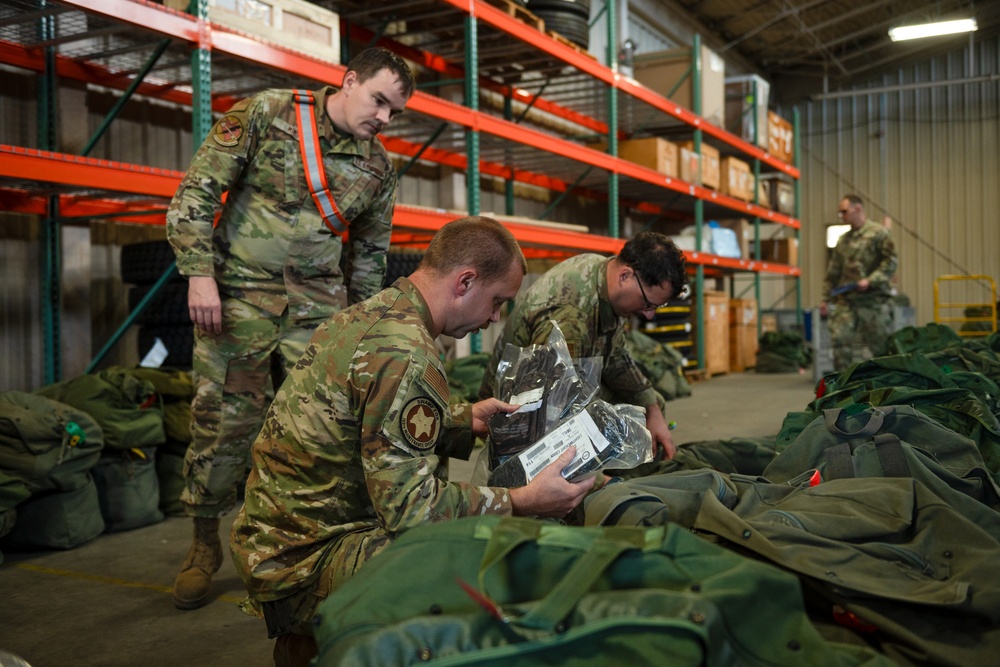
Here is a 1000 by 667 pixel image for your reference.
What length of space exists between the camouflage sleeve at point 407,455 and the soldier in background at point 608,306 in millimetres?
1139

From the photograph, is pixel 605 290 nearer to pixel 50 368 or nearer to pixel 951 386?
pixel 951 386

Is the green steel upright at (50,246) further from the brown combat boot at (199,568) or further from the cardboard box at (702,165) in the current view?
the cardboard box at (702,165)

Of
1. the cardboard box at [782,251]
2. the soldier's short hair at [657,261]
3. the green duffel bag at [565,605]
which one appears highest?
the cardboard box at [782,251]

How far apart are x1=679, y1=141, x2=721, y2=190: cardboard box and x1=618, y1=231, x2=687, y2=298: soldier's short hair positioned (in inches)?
A: 288

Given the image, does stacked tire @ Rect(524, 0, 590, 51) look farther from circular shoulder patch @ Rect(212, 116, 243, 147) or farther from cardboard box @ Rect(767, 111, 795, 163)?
cardboard box @ Rect(767, 111, 795, 163)

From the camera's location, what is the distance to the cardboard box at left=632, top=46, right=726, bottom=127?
10.3m

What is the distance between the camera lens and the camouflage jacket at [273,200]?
272 centimetres

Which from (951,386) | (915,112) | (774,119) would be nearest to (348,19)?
(951,386)

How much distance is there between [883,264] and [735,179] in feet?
13.7

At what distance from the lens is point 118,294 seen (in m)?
5.55

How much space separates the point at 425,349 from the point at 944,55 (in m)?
18.7

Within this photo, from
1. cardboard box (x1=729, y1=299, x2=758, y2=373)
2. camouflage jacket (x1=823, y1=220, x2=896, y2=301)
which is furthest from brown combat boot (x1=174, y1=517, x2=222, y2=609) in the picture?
cardboard box (x1=729, y1=299, x2=758, y2=373)

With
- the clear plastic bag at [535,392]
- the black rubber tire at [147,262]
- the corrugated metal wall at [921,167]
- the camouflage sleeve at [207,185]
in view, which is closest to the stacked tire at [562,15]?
the black rubber tire at [147,262]

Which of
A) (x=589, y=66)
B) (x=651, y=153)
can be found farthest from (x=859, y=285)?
(x=589, y=66)
